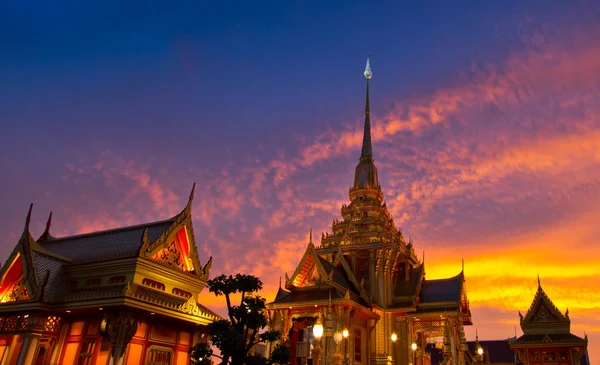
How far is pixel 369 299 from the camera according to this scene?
3625cm

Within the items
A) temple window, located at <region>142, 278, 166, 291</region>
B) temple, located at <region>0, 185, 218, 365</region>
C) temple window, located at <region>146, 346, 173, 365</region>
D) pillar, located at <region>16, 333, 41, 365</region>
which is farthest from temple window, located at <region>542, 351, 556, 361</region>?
pillar, located at <region>16, 333, 41, 365</region>

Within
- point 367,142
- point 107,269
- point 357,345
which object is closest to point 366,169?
point 367,142

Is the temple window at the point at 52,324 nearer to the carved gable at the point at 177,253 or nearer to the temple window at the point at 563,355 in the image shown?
the carved gable at the point at 177,253

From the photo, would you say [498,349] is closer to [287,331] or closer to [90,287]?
[287,331]

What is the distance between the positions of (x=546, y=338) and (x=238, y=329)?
29570 millimetres

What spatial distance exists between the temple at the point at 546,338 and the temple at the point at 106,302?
2682cm

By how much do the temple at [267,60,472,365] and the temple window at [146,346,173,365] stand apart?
9.02 m

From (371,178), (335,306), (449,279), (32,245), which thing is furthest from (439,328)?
(32,245)

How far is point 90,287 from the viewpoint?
22.1 meters

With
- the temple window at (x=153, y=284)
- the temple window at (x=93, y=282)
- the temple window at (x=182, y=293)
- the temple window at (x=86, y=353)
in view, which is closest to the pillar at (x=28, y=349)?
the temple window at (x=86, y=353)

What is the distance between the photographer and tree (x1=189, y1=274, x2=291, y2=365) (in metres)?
16.3

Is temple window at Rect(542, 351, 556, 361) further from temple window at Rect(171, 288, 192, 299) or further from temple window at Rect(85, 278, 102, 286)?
temple window at Rect(85, 278, 102, 286)

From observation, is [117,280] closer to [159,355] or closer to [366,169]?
[159,355]

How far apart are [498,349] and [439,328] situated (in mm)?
28822
